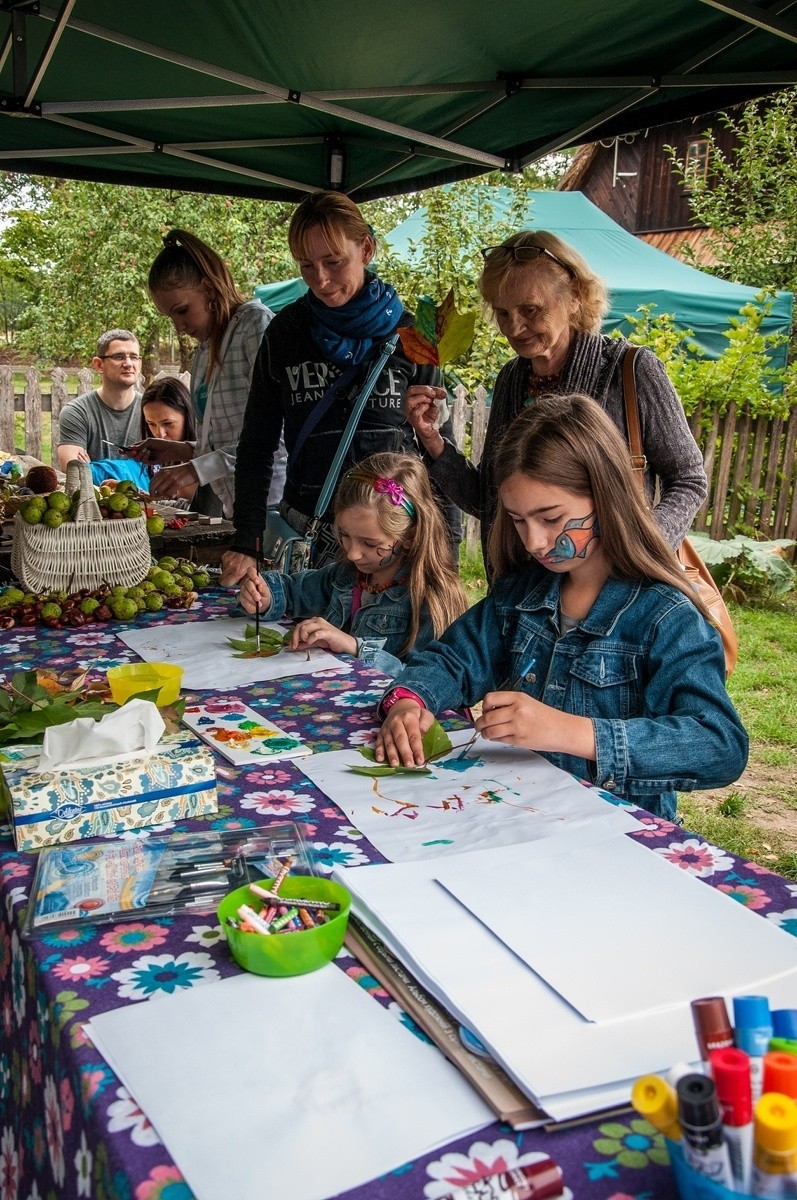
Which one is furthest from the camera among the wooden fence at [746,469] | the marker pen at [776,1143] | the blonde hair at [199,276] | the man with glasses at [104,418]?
the wooden fence at [746,469]

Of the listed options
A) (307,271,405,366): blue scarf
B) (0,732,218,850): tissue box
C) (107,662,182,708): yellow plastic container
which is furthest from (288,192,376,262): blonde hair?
(0,732,218,850): tissue box

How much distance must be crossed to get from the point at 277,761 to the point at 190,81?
3462 mm

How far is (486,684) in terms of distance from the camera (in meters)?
2.15

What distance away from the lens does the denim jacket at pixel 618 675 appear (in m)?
1.71

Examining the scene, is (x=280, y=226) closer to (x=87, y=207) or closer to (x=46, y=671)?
(x=87, y=207)

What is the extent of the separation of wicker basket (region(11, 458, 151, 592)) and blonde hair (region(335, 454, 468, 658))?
0.74 metres

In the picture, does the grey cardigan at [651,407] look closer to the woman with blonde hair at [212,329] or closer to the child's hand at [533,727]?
the child's hand at [533,727]

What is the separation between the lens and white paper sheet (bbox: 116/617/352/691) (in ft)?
7.69

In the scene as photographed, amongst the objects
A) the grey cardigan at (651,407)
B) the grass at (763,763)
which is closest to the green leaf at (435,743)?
the grey cardigan at (651,407)

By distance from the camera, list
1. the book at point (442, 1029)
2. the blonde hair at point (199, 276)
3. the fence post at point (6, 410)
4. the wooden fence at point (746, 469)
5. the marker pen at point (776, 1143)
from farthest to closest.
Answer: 1. the fence post at point (6, 410)
2. the wooden fence at point (746, 469)
3. the blonde hair at point (199, 276)
4. the book at point (442, 1029)
5. the marker pen at point (776, 1143)

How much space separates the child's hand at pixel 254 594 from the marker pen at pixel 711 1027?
2.16m

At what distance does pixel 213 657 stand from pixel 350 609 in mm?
504

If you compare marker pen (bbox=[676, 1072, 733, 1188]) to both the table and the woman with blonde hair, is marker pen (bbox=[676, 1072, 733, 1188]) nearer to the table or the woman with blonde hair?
the table

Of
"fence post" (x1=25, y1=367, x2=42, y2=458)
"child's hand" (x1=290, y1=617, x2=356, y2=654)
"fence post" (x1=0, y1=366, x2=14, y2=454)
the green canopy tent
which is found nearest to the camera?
"child's hand" (x1=290, y1=617, x2=356, y2=654)
